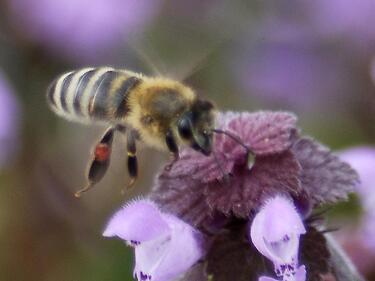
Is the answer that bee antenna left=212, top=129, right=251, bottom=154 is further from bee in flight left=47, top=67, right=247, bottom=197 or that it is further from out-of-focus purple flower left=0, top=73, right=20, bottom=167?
out-of-focus purple flower left=0, top=73, right=20, bottom=167

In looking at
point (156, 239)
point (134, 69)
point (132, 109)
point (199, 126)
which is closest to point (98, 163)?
point (132, 109)

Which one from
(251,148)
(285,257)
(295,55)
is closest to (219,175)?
(251,148)

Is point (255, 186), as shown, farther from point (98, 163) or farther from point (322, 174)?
point (98, 163)

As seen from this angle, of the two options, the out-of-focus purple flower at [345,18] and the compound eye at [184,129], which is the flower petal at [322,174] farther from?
the out-of-focus purple flower at [345,18]

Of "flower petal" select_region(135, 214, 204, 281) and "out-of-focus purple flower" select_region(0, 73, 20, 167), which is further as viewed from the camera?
"out-of-focus purple flower" select_region(0, 73, 20, 167)

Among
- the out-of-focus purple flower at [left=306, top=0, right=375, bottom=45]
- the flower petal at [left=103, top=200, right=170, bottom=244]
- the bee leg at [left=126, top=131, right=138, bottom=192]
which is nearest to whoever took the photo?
the flower petal at [left=103, top=200, right=170, bottom=244]

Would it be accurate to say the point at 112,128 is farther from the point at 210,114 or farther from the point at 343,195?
the point at 343,195

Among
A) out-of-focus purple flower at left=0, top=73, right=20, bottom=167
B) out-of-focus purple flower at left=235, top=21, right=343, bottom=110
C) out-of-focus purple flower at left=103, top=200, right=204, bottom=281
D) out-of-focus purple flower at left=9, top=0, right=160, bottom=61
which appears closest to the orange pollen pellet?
out-of-focus purple flower at left=103, top=200, right=204, bottom=281

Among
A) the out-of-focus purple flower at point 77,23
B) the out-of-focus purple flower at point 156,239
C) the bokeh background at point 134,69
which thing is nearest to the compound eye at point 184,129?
the out-of-focus purple flower at point 156,239
